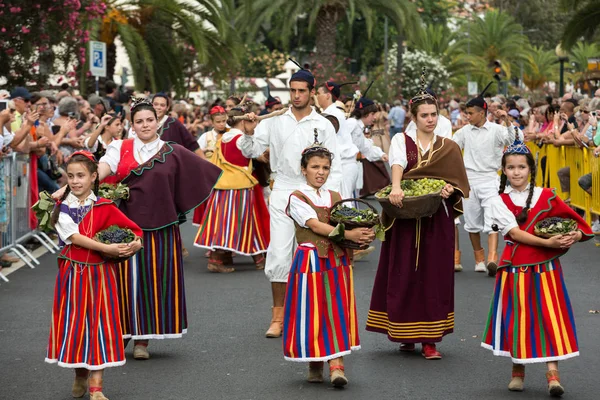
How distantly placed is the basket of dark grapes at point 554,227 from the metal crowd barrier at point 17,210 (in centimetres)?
707

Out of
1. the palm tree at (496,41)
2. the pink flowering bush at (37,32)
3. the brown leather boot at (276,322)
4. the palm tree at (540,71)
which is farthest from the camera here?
the palm tree at (540,71)

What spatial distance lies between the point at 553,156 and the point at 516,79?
63.8 m

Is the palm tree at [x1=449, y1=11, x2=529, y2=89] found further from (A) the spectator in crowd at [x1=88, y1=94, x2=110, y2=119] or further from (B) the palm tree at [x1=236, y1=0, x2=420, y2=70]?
(A) the spectator in crowd at [x1=88, y1=94, x2=110, y2=119]

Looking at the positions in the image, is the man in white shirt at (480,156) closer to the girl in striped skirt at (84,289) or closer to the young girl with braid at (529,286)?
the young girl with braid at (529,286)

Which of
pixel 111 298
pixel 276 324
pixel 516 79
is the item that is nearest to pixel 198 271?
pixel 276 324

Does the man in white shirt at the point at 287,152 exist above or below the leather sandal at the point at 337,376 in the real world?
above

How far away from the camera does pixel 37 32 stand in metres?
22.9

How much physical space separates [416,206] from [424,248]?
21.7 inches

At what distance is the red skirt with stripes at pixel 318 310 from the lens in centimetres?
749

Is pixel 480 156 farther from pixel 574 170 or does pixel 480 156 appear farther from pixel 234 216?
pixel 574 170

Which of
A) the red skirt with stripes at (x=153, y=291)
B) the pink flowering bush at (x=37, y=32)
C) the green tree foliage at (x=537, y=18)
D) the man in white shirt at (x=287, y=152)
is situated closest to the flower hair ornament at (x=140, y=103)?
the red skirt with stripes at (x=153, y=291)

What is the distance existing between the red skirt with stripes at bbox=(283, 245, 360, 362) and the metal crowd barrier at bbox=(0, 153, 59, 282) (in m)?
5.97

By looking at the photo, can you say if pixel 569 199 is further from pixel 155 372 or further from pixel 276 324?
pixel 155 372

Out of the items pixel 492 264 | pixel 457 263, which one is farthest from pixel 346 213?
pixel 457 263
